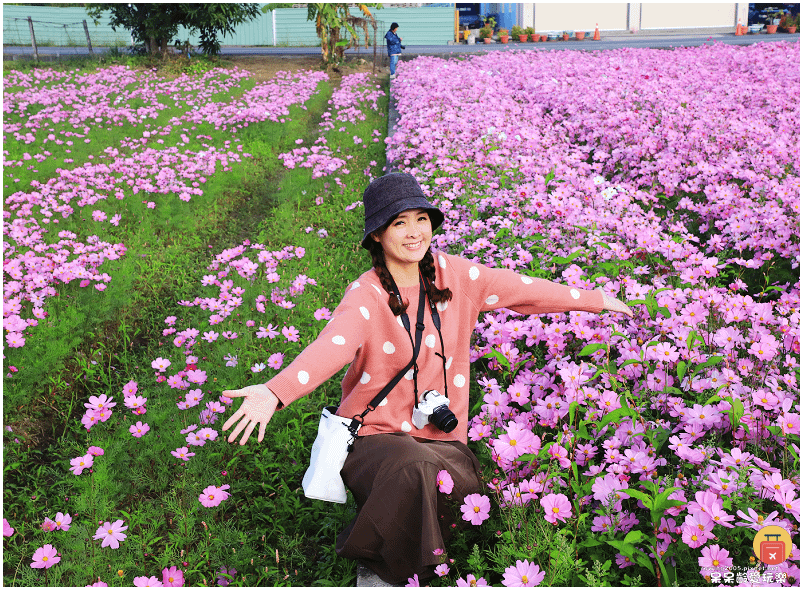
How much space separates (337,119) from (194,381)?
843cm

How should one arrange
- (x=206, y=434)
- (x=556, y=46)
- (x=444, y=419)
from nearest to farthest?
1. (x=444, y=419)
2. (x=206, y=434)
3. (x=556, y=46)

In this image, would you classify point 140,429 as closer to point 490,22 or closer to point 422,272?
point 422,272

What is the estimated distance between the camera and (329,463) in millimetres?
2273

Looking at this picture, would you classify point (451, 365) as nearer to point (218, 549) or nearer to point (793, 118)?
point (218, 549)

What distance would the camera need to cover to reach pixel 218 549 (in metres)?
2.67

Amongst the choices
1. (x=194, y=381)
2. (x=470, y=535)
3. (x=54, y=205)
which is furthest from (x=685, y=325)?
(x=54, y=205)

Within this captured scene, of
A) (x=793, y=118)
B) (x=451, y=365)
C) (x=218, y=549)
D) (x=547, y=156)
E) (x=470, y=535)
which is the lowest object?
(x=218, y=549)

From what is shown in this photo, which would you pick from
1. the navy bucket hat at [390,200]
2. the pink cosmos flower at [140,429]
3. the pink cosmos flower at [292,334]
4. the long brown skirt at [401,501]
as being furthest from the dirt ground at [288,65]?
the long brown skirt at [401,501]

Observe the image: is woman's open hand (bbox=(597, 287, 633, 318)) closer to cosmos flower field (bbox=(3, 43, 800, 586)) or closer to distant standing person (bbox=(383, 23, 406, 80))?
cosmos flower field (bbox=(3, 43, 800, 586))

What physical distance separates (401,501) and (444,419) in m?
0.38

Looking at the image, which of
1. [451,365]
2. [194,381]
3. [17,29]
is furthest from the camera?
[17,29]

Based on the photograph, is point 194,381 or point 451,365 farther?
point 194,381

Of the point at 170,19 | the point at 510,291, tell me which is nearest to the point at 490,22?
the point at 170,19

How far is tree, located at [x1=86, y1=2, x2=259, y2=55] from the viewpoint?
17906mm
